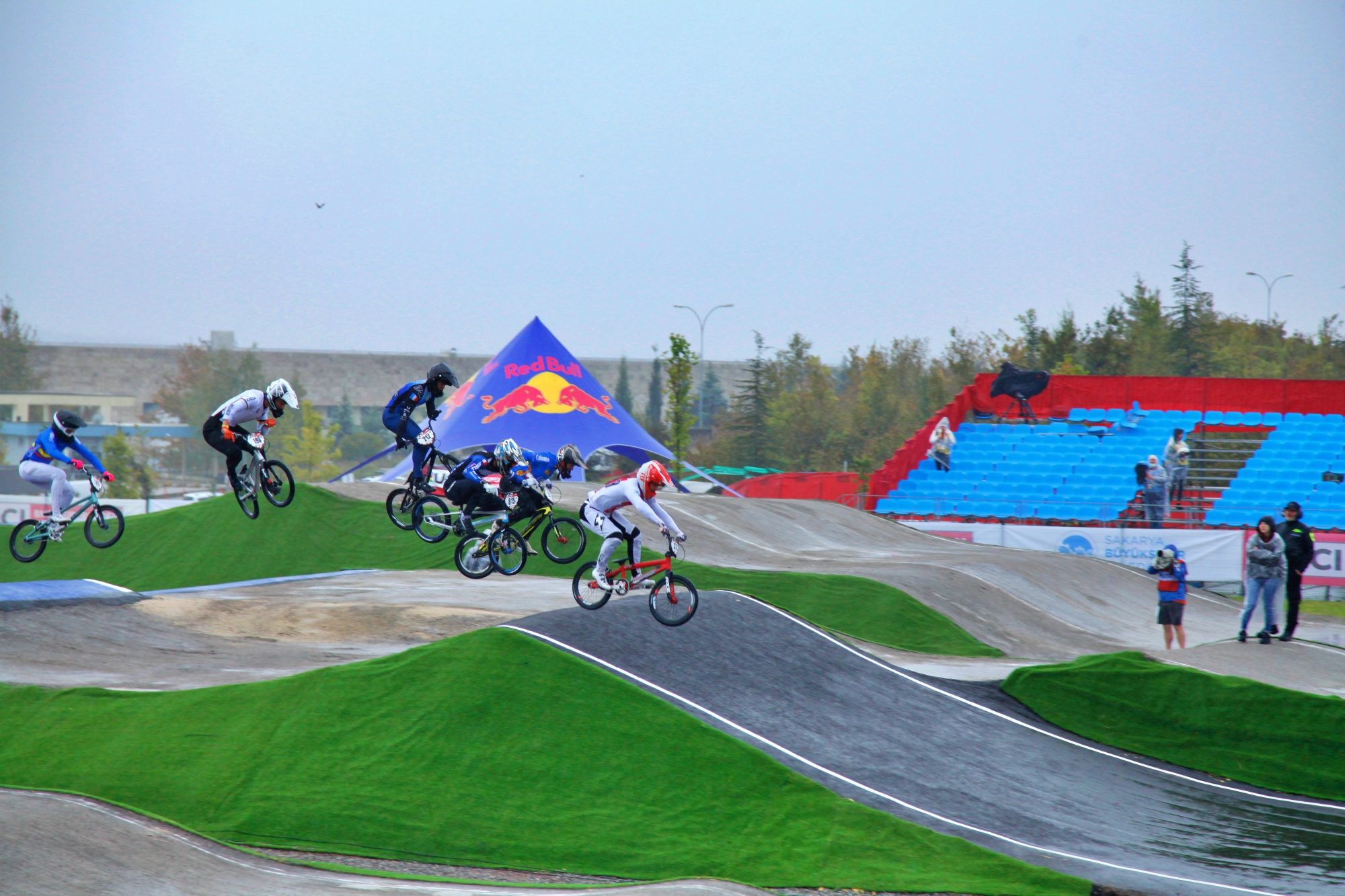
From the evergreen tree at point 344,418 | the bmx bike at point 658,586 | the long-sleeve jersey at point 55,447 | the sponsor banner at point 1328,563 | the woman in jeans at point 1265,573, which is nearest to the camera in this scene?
the bmx bike at point 658,586

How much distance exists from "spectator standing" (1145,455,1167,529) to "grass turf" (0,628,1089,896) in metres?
26.5

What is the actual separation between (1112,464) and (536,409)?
22.5 meters

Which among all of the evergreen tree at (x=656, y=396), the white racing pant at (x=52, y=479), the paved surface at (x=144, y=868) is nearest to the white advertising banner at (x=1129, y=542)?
the paved surface at (x=144, y=868)

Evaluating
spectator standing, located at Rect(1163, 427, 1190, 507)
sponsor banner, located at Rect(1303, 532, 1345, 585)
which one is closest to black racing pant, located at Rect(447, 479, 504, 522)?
sponsor banner, located at Rect(1303, 532, 1345, 585)

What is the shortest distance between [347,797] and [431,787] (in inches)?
41.6

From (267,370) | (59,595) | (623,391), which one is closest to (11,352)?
(267,370)

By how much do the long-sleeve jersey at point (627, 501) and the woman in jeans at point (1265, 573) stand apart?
12458 mm

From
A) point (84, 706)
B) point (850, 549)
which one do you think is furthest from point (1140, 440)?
point (84, 706)

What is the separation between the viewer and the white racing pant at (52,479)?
15.9m

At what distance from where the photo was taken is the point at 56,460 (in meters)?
16.2

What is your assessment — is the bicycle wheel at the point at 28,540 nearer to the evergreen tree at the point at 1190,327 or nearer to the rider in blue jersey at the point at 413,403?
the rider in blue jersey at the point at 413,403

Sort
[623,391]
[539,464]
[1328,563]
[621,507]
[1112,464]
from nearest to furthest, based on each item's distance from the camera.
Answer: [621,507], [539,464], [1328,563], [1112,464], [623,391]

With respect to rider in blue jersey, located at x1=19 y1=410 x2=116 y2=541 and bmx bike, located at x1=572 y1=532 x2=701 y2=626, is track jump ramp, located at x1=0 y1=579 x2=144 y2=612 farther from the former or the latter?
bmx bike, located at x1=572 y1=532 x2=701 y2=626

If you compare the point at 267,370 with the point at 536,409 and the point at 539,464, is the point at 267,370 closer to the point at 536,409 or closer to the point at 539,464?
the point at 536,409
